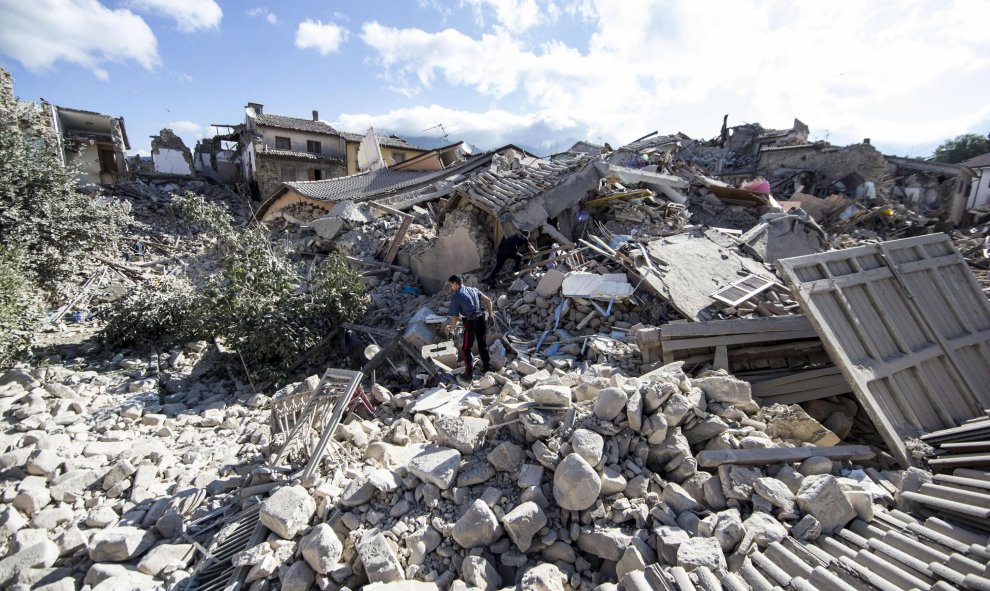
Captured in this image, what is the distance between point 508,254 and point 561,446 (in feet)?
18.4

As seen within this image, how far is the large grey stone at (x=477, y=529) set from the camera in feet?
9.56

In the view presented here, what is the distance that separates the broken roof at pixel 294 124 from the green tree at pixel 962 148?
127 ft

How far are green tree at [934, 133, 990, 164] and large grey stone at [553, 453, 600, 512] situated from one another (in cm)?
3787

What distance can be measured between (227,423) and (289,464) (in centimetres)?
223

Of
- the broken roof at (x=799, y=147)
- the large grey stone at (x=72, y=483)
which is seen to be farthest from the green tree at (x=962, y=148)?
the large grey stone at (x=72, y=483)

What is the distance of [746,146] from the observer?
22938mm

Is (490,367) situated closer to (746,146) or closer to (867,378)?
(867,378)

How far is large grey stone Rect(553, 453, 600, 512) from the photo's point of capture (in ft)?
9.68

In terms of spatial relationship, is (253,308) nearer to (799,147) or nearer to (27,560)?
(27,560)

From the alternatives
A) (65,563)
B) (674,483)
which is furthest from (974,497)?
(65,563)

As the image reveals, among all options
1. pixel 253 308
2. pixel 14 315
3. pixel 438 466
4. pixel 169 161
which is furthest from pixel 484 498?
pixel 169 161

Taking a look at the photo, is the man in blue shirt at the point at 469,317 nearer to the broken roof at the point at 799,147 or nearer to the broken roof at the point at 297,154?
the broken roof at the point at 799,147

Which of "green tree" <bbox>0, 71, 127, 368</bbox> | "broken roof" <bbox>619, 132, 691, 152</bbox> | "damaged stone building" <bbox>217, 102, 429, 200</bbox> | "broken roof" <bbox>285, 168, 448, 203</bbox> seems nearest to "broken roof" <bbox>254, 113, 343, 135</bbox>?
"damaged stone building" <bbox>217, 102, 429, 200</bbox>

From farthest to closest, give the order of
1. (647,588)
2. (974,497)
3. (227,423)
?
1. (227,423)
2. (974,497)
3. (647,588)
